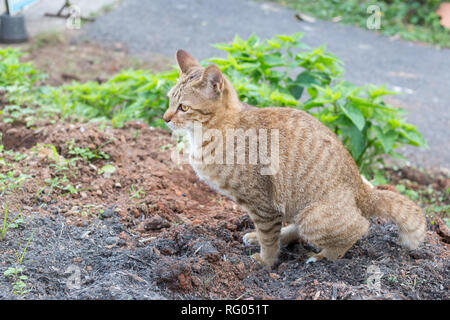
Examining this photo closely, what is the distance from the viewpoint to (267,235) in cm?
392

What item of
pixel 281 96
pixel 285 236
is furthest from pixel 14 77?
pixel 285 236

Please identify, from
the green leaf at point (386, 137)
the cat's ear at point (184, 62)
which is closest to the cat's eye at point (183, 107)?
the cat's ear at point (184, 62)

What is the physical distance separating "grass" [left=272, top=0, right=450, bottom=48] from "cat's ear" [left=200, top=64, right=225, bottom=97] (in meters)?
8.75

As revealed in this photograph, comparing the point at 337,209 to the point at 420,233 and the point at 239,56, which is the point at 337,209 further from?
the point at 239,56

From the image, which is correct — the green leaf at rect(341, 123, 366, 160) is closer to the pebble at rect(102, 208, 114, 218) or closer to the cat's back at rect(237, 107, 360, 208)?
the cat's back at rect(237, 107, 360, 208)

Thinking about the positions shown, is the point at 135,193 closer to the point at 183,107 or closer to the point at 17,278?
the point at 183,107

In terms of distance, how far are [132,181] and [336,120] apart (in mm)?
2227

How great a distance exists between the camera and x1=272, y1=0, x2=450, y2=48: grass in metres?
11.5

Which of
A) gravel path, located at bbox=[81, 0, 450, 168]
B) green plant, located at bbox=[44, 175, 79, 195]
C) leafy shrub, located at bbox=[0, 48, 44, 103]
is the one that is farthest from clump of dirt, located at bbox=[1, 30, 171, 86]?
green plant, located at bbox=[44, 175, 79, 195]

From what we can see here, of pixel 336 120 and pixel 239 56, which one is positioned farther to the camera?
pixel 239 56

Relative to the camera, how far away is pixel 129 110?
19.6 feet

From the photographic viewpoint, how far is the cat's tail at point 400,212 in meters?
3.82

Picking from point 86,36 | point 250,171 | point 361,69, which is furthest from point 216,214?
point 86,36
